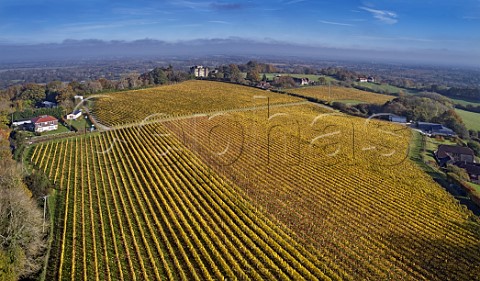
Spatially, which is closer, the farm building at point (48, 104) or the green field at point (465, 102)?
the farm building at point (48, 104)

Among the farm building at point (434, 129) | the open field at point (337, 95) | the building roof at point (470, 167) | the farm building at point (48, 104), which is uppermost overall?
the open field at point (337, 95)

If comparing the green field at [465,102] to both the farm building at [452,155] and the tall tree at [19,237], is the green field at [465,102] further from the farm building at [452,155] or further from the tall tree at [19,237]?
the tall tree at [19,237]

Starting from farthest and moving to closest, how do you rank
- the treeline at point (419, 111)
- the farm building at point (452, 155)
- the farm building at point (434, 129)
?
the treeline at point (419, 111) → the farm building at point (434, 129) → the farm building at point (452, 155)

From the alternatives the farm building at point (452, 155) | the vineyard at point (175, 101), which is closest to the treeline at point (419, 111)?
the farm building at point (452, 155)

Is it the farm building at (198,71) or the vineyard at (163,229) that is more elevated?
the farm building at (198,71)

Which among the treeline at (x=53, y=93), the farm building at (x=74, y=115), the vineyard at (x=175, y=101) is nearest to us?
the farm building at (x=74, y=115)

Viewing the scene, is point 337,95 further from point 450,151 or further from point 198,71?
point 198,71
